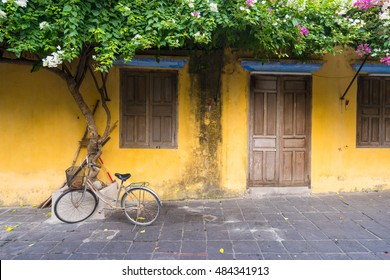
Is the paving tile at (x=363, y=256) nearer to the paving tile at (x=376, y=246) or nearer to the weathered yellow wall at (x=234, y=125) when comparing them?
the paving tile at (x=376, y=246)

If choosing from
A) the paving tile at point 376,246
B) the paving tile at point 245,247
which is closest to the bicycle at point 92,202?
the paving tile at point 245,247

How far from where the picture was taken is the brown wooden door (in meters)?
6.07

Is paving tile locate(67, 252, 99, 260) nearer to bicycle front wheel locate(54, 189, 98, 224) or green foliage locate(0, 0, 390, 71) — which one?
bicycle front wheel locate(54, 189, 98, 224)

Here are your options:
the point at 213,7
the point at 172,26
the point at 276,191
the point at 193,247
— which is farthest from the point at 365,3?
the point at 193,247

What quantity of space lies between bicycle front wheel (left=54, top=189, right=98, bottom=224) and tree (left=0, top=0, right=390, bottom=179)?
1817 mm

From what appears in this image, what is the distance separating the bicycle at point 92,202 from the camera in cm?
461

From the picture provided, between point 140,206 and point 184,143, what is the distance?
1778 mm

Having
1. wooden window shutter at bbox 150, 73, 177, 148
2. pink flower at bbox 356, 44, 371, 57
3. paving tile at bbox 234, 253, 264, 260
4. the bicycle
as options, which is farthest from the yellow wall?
paving tile at bbox 234, 253, 264, 260

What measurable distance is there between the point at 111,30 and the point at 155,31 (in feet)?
2.20

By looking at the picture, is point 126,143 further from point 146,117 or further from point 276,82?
point 276,82

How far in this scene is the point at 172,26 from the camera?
3924 millimetres

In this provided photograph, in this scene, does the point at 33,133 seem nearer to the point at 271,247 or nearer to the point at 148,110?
the point at 148,110

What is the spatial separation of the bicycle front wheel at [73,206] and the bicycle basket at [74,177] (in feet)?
0.46

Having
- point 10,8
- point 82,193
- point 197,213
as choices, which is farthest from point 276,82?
point 10,8
